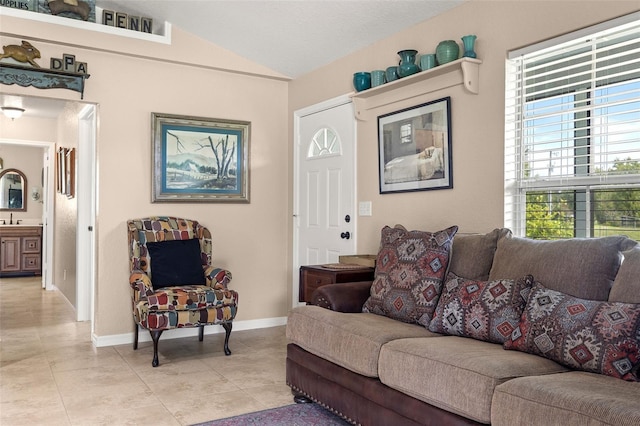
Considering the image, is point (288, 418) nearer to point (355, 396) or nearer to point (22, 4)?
point (355, 396)

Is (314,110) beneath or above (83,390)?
above

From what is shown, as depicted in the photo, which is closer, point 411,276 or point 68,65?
point 411,276

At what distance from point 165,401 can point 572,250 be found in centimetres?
234

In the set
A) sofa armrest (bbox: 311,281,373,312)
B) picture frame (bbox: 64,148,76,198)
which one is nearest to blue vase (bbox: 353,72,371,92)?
sofa armrest (bbox: 311,281,373,312)

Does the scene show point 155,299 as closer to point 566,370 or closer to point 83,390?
point 83,390

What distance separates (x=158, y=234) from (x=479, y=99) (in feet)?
8.84

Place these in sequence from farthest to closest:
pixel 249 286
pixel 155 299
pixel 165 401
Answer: pixel 249 286
pixel 155 299
pixel 165 401

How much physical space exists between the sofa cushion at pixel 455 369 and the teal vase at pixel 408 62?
1.96 metres

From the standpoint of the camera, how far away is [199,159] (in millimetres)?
5012

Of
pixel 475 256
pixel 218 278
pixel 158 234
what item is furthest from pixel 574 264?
pixel 158 234

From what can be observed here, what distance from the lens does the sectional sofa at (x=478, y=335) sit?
1.84 metres

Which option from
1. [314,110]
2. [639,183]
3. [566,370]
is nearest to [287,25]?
[314,110]

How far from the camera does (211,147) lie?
16.6ft

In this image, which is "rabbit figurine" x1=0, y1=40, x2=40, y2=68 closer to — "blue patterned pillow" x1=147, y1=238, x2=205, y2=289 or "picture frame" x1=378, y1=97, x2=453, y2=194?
Answer: "blue patterned pillow" x1=147, y1=238, x2=205, y2=289
